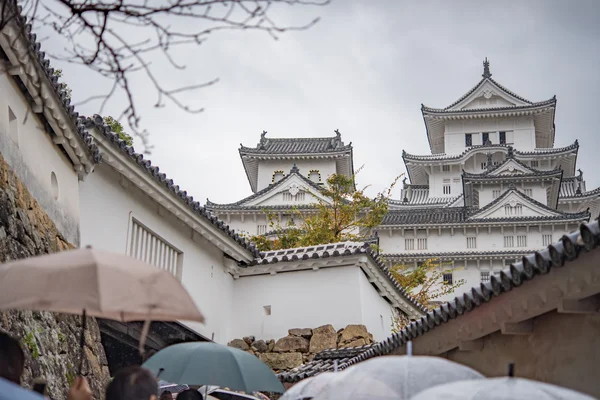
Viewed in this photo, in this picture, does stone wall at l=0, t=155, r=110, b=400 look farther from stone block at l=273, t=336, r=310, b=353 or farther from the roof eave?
stone block at l=273, t=336, r=310, b=353

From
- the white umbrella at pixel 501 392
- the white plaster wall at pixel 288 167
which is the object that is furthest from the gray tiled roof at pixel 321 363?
the white plaster wall at pixel 288 167

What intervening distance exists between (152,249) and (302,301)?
376 cm

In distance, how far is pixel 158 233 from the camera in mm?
13172

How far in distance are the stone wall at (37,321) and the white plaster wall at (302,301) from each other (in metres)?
6.34

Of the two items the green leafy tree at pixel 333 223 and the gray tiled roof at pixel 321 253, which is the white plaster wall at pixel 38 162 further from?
the green leafy tree at pixel 333 223

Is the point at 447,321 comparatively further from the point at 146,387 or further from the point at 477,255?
the point at 477,255

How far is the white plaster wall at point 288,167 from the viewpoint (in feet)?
147

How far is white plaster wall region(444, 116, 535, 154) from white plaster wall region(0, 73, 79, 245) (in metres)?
41.3

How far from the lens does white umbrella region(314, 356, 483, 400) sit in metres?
4.59

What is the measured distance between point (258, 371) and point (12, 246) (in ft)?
8.98

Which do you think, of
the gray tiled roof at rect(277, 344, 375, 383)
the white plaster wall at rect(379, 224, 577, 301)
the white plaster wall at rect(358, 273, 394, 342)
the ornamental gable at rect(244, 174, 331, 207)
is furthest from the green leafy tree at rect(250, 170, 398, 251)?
the white plaster wall at rect(379, 224, 577, 301)

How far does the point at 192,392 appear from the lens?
20.6ft

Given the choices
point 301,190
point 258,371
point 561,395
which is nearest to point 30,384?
point 258,371

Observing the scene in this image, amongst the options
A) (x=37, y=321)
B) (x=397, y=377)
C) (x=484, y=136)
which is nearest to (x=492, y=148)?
(x=484, y=136)
